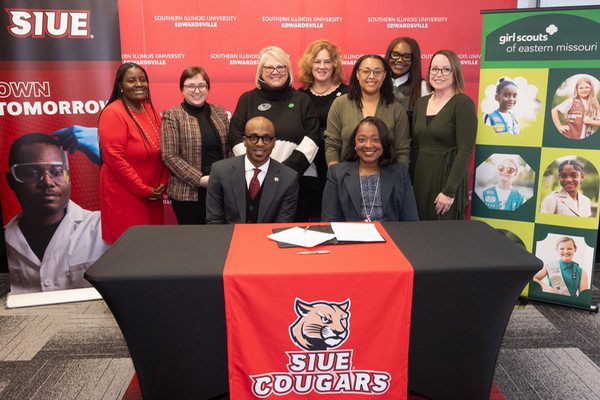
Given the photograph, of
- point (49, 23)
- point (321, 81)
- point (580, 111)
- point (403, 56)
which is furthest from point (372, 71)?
point (49, 23)

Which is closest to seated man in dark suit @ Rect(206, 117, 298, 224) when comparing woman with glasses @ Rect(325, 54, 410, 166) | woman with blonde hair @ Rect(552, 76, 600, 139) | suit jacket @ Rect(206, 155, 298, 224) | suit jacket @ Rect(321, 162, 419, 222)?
suit jacket @ Rect(206, 155, 298, 224)

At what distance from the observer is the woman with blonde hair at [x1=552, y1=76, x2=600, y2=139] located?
10.2ft

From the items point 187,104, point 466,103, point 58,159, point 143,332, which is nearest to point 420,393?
point 143,332

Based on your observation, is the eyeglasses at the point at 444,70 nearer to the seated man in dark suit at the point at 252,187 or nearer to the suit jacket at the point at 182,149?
the seated man in dark suit at the point at 252,187

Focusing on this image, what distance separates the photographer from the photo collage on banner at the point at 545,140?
3.12 meters

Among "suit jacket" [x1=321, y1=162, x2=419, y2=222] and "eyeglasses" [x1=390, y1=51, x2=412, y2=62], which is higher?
"eyeglasses" [x1=390, y1=51, x2=412, y2=62]

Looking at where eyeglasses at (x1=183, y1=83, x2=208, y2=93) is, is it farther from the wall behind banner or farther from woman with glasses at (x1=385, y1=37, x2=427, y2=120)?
woman with glasses at (x1=385, y1=37, x2=427, y2=120)

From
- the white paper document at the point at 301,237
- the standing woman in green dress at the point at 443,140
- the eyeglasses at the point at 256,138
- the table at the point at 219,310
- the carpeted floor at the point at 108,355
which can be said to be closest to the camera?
the table at the point at 219,310

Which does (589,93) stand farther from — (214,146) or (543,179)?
(214,146)

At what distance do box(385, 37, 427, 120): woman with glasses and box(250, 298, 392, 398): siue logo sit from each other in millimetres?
1959

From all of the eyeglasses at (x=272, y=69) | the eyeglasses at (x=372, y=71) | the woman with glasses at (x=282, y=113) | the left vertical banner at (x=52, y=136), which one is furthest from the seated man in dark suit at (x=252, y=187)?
the left vertical banner at (x=52, y=136)

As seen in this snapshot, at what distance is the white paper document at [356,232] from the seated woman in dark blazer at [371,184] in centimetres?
39

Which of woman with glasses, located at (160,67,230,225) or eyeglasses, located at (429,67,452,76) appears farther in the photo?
woman with glasses, located at (160,67,230,225)

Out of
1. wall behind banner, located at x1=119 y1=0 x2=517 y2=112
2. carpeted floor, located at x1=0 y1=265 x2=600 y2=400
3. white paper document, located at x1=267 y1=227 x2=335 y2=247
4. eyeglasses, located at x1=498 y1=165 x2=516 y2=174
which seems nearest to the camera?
white paper document, located at x1=267 y1=227 x2=335 y2=247
